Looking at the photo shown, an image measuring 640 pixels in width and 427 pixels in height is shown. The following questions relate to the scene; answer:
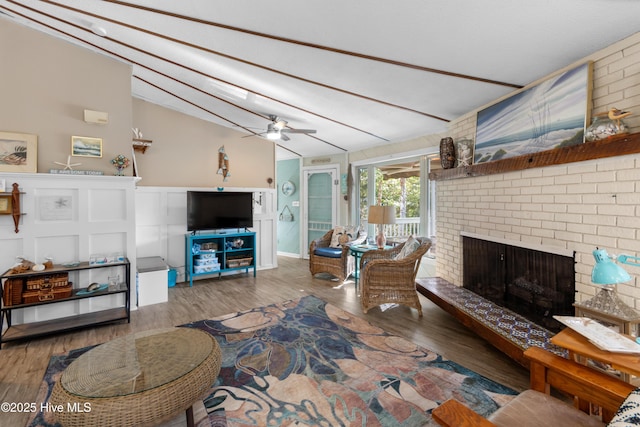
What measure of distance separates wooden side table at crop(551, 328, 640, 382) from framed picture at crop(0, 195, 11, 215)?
4574mm

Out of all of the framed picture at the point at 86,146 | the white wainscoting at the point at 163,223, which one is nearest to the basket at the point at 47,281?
the framed picture at the point at 86,146

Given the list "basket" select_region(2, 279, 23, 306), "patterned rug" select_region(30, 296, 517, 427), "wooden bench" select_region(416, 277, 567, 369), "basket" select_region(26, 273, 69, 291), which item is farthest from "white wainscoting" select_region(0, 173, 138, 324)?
"wooden bench" select_region(416, 277, 567, 369)

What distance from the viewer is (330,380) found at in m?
2.18

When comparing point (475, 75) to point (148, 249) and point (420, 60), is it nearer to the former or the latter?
point (420, 60)

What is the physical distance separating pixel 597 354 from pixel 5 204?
186 inches

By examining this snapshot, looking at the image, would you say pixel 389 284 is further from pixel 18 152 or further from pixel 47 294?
pixel 18 152

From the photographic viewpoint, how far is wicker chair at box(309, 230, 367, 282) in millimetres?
4801

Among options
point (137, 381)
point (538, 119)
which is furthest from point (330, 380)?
point (538, 119)

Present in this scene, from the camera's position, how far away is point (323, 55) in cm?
254

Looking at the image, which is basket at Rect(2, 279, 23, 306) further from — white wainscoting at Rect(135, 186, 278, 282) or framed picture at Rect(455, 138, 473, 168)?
framed picture at Rect(455, 138, 473, 168)

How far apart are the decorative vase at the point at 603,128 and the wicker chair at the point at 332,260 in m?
3.28

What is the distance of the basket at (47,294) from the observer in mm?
2832

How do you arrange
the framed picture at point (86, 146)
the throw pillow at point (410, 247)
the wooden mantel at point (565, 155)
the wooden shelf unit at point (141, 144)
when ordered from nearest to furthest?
the wooden mantel at point (565, 155), the framed picture at point (86, 146), the throw pillow at point (410, 247), the wooden shelf unit at point (141, 144)

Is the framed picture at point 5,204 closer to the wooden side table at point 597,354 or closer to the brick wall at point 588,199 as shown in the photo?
the wooden side table at point 597,354
